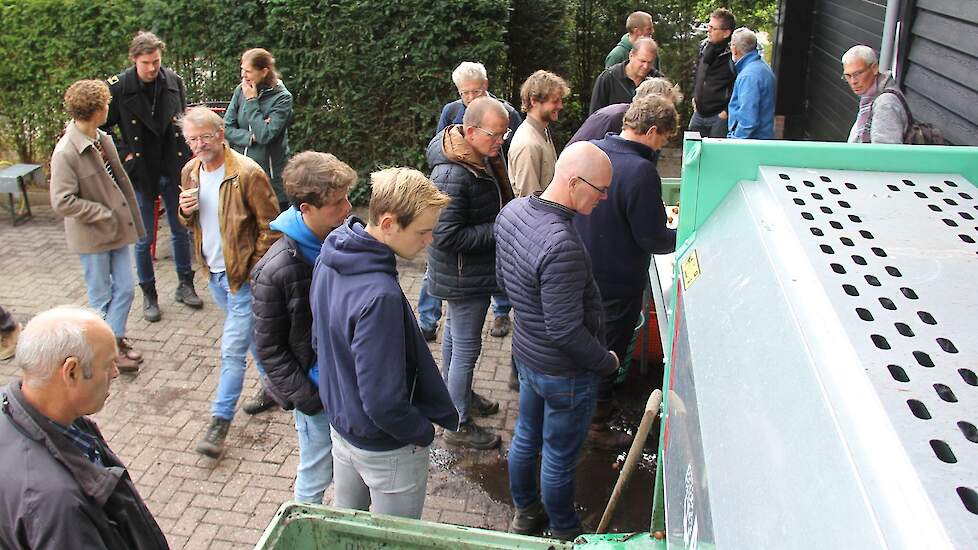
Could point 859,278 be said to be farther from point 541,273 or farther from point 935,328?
point 541,273

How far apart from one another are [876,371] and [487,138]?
3191 millimetres

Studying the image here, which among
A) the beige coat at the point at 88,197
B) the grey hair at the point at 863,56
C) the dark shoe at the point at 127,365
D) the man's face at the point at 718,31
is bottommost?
the dark shoe at the point at 127,365

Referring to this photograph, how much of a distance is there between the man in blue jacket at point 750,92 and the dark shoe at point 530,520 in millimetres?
4629

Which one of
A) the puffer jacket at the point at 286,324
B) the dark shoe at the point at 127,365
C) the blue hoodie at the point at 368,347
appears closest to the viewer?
the blue hoodie at the point at 368,347

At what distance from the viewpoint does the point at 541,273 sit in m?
3.38

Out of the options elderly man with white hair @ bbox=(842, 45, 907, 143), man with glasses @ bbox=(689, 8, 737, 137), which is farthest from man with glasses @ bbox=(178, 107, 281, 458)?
man with glasses @ bbox=(689, 8, 737, 137)

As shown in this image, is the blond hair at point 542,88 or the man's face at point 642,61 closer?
the blond hair at point 542,88

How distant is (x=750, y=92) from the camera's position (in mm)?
7426

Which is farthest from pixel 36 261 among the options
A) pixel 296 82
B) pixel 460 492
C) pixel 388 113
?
pixel 460 492

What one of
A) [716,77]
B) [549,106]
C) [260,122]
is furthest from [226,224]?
[716,77]

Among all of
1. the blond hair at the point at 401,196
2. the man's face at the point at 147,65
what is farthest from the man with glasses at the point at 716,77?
the blond hair at the point at 401,196

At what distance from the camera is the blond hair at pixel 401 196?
9.34 ft

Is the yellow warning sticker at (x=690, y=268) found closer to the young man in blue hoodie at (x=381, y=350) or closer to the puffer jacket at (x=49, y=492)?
the young man in blue hoodie at (x=381, y=350)

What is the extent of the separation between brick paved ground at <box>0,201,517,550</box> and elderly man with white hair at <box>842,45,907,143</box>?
2.73 metres
